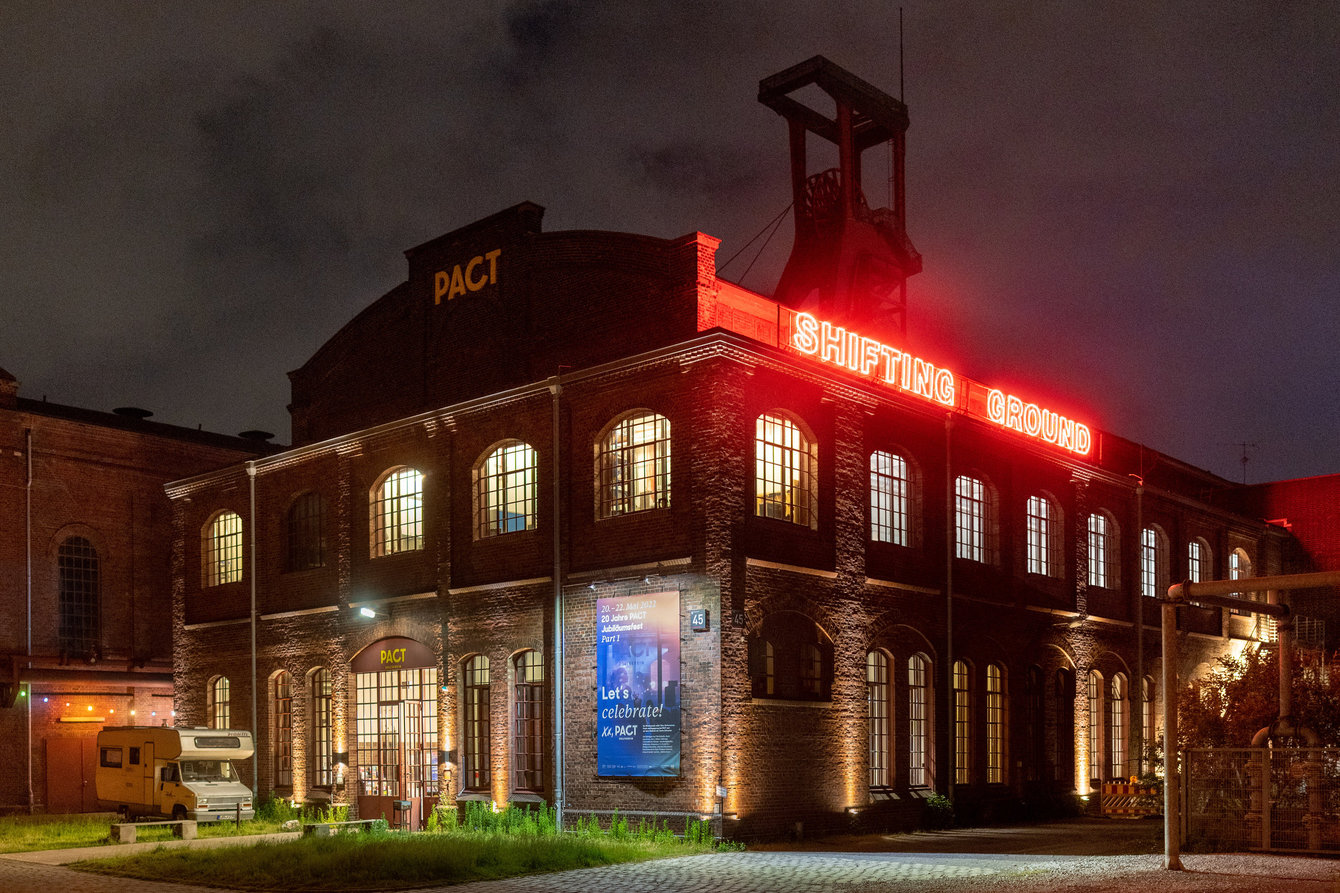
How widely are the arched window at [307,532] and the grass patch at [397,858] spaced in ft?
32.9

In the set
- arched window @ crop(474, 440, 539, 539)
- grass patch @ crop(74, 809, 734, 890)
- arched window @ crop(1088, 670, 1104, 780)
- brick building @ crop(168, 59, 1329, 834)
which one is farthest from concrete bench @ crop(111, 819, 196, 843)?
arched window @ crop(1088, 670, 1104, 780)

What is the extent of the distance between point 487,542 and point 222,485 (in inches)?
386

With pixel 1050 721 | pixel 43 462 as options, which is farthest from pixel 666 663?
pixel 43 462

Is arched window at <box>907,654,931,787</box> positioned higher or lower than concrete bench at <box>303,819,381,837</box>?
higher

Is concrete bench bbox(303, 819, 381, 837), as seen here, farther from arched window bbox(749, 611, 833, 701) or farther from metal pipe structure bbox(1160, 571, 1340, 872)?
metal pipe structure bbox(1160, 571, 1340, 872)

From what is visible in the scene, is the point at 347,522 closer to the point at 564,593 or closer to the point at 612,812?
the point at 564,593

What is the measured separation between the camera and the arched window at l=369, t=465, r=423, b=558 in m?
27.0

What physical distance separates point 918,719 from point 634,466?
7.66 meters

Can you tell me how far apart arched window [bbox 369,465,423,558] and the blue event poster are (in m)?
6.27

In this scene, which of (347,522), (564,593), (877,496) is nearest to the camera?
(564,593)

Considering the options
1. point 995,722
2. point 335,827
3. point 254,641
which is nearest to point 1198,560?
point 995,722

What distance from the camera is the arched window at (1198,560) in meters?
35.8

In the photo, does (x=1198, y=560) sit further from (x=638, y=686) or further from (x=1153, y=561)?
(x=638, y=686)

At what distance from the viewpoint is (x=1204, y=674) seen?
36156 mm
